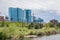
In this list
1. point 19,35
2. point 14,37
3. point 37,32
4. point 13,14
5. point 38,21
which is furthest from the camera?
point 38,21

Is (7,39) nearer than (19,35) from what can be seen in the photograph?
Yes

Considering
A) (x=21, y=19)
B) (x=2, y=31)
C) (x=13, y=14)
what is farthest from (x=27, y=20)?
(x=2, y=31)

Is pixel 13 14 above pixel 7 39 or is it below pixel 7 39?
above

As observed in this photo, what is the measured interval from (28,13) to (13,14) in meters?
2.13

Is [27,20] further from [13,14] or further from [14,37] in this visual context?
[14,37]

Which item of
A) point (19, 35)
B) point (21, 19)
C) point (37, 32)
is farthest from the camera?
point (21, 19)

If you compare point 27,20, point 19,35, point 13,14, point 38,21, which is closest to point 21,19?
point 27,20

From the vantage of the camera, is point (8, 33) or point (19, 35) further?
point (19, 35)

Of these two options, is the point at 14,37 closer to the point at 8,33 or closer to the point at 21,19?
the point at 8,33

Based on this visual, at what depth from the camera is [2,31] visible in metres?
9.10

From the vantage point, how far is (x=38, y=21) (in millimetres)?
21031

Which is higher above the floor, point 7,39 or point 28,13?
point 28,13

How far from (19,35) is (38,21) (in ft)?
35.8

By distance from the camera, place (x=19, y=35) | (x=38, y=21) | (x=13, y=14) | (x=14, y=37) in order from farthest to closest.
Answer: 1. (x=38, y=21)
2. (x=13, y=14)
3. (x=19, y=35)
4. (x=14, y=37)
